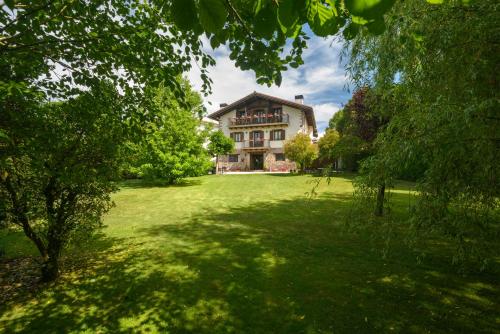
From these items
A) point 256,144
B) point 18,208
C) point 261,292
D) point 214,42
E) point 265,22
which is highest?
point 256,144

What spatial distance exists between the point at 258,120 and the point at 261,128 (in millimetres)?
1079

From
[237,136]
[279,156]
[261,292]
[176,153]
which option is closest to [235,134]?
[237,136]

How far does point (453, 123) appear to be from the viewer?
330 cm

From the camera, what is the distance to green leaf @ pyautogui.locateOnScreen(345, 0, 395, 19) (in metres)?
0.95

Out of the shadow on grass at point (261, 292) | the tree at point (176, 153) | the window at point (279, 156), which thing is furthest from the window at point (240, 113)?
the shadow on grass at point (261, 292)

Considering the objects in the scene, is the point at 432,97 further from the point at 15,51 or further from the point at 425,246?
the point at 15,51

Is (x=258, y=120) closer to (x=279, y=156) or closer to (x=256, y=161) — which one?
(x=279, y=156)

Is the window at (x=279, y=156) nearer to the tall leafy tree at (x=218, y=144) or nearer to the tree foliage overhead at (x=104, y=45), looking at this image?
the tall leafy tree at (x=218, y=144)

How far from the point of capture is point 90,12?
455 centimetres

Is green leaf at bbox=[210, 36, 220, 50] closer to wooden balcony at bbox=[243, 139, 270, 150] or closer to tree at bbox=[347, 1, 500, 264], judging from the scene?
tree at bbox=[347, 1, 500, 264]

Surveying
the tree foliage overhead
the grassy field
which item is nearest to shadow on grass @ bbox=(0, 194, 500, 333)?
the grassy field

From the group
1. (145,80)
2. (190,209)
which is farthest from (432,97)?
(190,209)

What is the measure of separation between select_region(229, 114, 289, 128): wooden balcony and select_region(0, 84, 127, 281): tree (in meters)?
29.4

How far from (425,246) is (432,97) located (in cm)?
435
